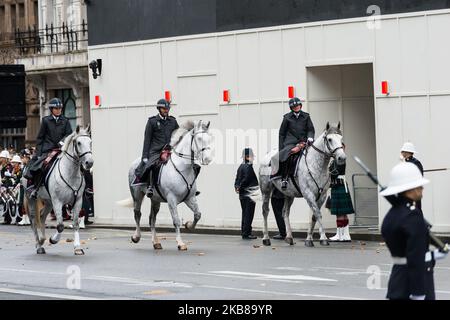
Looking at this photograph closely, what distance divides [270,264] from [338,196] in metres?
6.40

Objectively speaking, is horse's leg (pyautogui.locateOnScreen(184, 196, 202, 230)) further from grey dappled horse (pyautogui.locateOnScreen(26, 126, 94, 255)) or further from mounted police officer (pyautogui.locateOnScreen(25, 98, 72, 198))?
mounted police officer (pyautogui.locateOnScreen(25, 98, 72, 198))

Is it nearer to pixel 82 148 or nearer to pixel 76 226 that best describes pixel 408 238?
pixel 82 148

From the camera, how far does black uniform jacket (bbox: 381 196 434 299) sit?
10555 mm

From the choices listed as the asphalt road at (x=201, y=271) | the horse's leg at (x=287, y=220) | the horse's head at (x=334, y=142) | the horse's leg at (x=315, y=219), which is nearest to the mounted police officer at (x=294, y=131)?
the horse's leg at (x=287, y=220)

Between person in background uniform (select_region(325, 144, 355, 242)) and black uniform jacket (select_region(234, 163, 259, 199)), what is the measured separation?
1933 mm

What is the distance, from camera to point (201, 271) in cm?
2025

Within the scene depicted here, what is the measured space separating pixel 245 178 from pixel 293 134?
10.3ft

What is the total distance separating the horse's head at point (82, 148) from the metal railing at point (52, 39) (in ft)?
96.5

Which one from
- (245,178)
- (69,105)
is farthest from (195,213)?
(69,105)

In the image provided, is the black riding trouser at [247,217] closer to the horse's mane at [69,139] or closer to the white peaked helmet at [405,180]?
the horse's mane at [69,139]

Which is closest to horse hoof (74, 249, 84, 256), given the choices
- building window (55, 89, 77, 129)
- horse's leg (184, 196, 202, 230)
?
horse's leg (184, 196, 202, 230)

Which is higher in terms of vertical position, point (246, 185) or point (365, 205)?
point (246, 185)

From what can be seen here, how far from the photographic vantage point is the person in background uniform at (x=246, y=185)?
28.8m
